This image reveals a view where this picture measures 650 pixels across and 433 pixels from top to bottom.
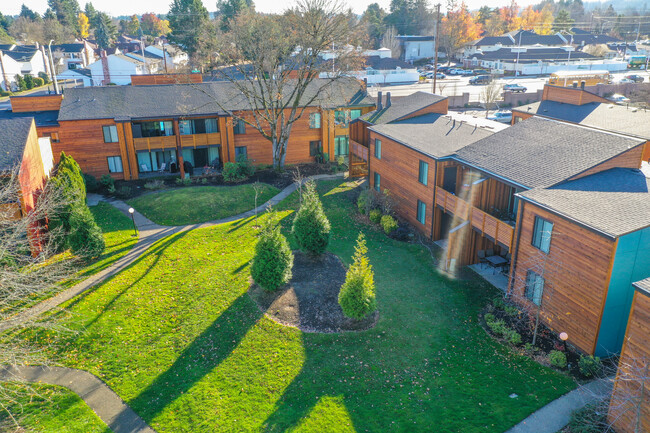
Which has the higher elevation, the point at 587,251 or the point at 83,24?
the point at 83,24

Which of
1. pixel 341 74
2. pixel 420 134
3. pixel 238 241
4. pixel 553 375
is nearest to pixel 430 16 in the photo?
pixel 341 74

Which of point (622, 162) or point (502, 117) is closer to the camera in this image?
point (622, 162)

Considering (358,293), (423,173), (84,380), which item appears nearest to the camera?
(84,380)

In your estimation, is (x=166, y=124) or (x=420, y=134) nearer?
(x=420, y=134)

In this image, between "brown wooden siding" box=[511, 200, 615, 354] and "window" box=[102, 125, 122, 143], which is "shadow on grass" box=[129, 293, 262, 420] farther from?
"window" box=[102, 125, 122, 143]

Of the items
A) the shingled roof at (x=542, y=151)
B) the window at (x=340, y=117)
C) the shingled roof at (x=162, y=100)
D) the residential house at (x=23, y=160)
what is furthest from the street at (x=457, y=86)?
the residential house at (x=23, y=160)

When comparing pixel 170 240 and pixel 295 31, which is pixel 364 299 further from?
pixel 295 31

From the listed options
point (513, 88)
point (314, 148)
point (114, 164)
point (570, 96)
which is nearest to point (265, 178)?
point (314, 148)

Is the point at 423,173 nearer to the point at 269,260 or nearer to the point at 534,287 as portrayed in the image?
the point at 534,287
